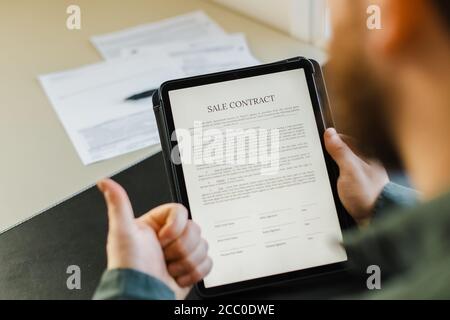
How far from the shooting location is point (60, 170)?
2.44 ft

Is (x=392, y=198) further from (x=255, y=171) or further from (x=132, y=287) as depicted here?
(x=132, y=287)

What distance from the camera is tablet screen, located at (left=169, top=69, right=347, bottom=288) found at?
22.6 inches

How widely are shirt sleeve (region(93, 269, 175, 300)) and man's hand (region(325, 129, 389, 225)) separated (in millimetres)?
198

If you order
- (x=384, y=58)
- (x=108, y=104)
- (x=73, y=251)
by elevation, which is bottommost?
(x=73, y=251)

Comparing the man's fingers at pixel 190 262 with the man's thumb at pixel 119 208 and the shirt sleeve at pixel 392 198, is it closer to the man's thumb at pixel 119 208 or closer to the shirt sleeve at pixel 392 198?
the man's thumb at pixel 119 208

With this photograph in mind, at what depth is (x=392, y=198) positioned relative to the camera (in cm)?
59

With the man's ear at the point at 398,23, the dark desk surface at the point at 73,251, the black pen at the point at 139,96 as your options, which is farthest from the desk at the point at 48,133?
the man's ear at the point at 398,23

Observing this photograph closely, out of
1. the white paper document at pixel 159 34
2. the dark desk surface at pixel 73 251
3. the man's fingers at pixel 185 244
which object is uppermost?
the white paper document at pixel 159 34

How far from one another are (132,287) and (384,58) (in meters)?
0.28

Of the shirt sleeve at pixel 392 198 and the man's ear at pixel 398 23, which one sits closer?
the man's ear at pixel 398 23

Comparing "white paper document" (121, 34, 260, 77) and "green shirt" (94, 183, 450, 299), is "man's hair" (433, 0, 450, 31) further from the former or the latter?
"white paper document" (121, 34, 260, 77)

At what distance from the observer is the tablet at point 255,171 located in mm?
575

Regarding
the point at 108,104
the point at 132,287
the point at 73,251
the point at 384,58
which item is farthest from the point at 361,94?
the point at 108,104

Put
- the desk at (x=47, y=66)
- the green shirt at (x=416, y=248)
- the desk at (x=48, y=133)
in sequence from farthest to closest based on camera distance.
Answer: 1. the desk at (x=47, y=66)
2. the desk at (x=48, y=133)
3. the green shirt at (x=416, y=248)
